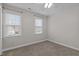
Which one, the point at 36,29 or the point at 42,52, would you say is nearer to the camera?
the point at 42,52

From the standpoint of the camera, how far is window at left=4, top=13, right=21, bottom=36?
369 centimetres

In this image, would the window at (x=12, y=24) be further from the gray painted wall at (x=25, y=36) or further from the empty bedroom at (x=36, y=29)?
the gray painted wall at (x=25, y=36)

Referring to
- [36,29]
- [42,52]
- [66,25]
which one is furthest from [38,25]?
[42,52]

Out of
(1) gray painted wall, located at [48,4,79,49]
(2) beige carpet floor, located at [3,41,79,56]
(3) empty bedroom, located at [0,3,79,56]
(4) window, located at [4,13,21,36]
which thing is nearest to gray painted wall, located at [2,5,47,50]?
(3) empty bedroom, located at [0,3,79,56]

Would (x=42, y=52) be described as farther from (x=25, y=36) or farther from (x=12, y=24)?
(x=12, y=24)

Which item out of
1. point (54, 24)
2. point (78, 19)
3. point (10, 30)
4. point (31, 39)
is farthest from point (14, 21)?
point (78, 19)

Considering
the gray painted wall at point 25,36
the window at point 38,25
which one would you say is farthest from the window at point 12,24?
the window at point 38,25

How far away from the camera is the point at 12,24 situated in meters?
3.95

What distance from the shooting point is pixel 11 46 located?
12.5 feet

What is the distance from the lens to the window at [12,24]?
12.1 feet

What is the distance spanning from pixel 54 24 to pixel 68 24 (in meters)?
1.50

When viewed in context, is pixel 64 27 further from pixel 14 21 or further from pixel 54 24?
pixel 14 21

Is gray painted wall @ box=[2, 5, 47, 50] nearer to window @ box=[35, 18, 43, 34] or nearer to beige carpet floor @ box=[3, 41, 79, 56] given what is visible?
window @ box=[35, 18, 43, 34]

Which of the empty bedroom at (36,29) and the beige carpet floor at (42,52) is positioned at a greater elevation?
the empty bedroom at (36,29)
